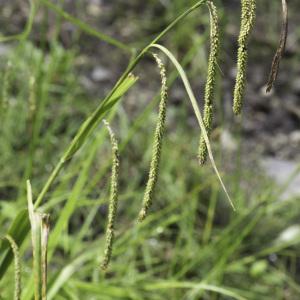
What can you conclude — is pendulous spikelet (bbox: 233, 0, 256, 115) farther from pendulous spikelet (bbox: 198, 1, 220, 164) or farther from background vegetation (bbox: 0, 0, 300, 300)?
background vegetation (bbox: 0, 0, 300, 300)

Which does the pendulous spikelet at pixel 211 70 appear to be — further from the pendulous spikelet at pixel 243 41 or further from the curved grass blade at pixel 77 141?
the curved grass blade at pixel 77 141

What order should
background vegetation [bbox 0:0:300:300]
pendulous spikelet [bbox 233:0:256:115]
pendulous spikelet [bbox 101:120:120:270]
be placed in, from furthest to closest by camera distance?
background vegetation [bbox 0:0:300:300] < pendulous spikelet [bbox 101:120:120:270] < pendulous spikelet [bbox 233:0:256:115]

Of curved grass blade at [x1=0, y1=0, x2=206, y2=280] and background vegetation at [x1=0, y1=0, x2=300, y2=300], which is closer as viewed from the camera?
curved grass blade at [x1=0, y1=0, x2=206, y2=280]

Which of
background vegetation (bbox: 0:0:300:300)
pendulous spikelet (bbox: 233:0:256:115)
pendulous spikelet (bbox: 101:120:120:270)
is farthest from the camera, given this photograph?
background vegetation (bbox: 0:0:300:300)

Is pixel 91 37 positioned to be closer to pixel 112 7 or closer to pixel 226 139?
pixel 112 7

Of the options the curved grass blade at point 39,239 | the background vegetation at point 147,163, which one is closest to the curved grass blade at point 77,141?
the curved grass blade at point 39,239

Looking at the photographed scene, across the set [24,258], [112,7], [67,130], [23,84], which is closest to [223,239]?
[24,258]

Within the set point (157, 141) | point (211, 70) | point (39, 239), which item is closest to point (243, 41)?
point (211, 70)

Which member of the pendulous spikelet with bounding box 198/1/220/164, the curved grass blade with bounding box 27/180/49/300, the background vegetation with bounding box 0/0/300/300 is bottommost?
the background vegetation with bounding box 0/0/300/300

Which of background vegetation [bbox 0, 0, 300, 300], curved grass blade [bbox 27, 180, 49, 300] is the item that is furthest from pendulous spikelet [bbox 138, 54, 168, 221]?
background vegetation [bbox 0, 0, 300, 300]
